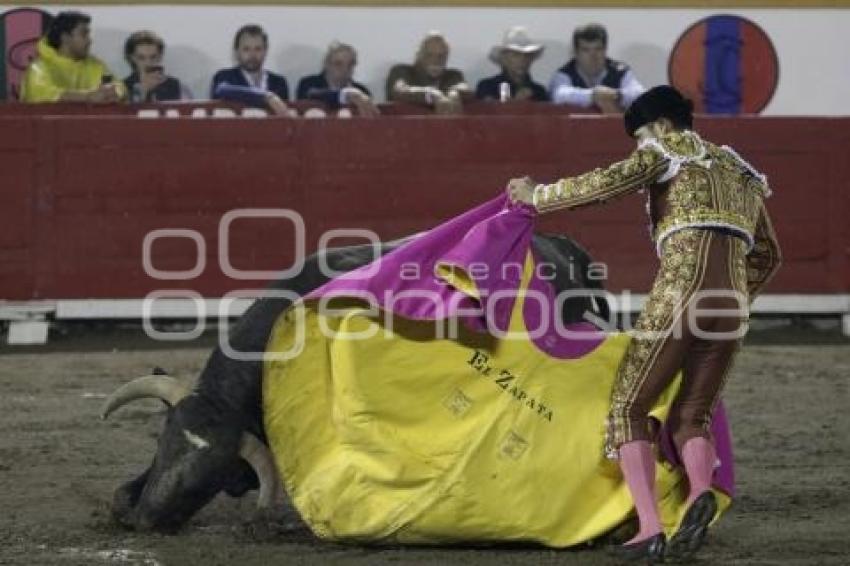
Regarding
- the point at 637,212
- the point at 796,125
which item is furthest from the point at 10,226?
the point at 796,125

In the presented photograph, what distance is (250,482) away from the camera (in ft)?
15.6

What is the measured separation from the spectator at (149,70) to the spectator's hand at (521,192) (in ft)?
18.5

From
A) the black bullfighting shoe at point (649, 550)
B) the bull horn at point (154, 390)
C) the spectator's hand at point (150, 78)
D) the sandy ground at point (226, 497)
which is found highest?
the spectator's hand at point (150, 78)

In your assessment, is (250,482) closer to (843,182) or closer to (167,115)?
(167,115)

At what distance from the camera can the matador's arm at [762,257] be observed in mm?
4586

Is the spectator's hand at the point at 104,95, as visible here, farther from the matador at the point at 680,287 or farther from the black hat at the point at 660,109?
the black hat at the point at 660,109

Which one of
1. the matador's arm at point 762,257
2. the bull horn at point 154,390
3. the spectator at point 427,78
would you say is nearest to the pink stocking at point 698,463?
the matador's arm at point 762,257

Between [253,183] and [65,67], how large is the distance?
125 cm

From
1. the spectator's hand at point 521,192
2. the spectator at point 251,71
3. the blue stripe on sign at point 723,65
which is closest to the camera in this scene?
the spectator's hand at point 521,192

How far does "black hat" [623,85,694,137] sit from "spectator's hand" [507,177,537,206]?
285mm

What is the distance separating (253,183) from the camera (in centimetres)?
935

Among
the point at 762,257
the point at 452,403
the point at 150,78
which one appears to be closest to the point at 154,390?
the point at 452,403

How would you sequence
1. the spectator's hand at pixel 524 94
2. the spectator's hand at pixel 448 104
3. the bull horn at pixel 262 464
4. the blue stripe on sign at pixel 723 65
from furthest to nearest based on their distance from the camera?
1. the blue stripe on sign at pixel 723 65
2. the spectator's hand at pixel 524 94
3. the spectator's hand at pixel 448 104
4. the bull horn at pixel 262 464

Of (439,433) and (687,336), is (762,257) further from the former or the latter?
(439,433)
